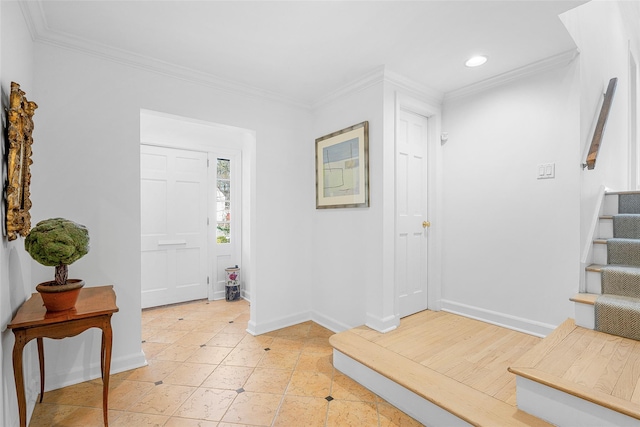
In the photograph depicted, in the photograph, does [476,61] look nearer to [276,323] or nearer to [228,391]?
[276,323]

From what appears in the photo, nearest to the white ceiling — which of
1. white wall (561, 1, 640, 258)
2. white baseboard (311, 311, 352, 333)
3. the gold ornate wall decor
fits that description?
white wall (561, 1, 640, 258)

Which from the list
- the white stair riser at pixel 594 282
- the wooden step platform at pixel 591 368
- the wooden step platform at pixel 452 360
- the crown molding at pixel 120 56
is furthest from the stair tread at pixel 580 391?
the crown molding at pixel 120 56

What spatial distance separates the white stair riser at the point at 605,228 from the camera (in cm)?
236

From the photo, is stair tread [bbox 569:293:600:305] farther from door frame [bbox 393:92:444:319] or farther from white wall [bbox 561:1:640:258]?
door frame [bbox 393:92:444:319]

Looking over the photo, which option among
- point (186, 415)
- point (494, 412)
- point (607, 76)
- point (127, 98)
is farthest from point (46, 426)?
point (607, 76)

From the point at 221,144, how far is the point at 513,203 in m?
3.62

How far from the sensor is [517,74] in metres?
2.67

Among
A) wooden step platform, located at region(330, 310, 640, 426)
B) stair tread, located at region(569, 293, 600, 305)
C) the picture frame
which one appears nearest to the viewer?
wooden step platform, located at region(330, 310, 640, 426)

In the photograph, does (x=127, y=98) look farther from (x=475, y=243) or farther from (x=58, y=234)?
(x=475, y=243)

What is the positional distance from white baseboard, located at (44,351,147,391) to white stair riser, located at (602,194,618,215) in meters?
3.95

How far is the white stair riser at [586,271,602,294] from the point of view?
82.4 inches

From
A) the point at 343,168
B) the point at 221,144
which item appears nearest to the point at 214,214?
the point at 221,144

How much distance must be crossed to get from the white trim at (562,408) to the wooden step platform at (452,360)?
2.1 inches

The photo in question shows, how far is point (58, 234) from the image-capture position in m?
1.62
